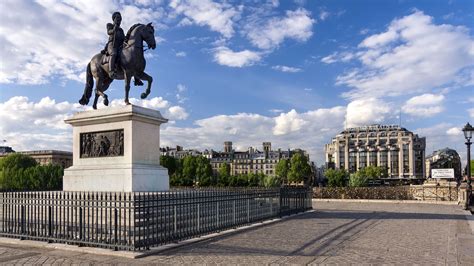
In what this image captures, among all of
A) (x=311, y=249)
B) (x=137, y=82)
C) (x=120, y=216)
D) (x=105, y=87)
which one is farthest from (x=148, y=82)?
(x=311, y=249)

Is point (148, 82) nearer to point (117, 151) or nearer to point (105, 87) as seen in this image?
point (105, 87)

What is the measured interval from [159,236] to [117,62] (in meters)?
10.1

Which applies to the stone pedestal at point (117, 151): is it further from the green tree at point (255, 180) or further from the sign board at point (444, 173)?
the green tree at point (255, 180)

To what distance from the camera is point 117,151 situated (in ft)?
60.1

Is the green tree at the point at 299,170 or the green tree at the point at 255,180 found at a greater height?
the green tree at the point at 299,170

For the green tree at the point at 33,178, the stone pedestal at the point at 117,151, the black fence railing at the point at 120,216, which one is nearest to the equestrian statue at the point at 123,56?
the stone pedestal at the point at 117,151

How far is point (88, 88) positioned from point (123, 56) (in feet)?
11.4

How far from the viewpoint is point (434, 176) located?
4888cm

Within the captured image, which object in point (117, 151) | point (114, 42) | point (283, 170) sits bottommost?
point (283, 170)

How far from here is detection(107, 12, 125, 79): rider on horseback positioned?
19547 millimetres

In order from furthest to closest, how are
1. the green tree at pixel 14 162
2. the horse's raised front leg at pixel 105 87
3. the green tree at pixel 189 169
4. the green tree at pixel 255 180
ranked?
1. the green tree at pixel 255 180
2. the green tree at pixel 14 162
3. the green tree at pixel 189 169
4. the horse's raised front leg at pixel 105 87

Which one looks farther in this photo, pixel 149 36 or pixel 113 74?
pixel 149 36

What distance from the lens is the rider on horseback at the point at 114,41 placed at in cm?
1955

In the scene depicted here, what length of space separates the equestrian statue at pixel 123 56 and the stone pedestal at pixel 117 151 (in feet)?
4.43
